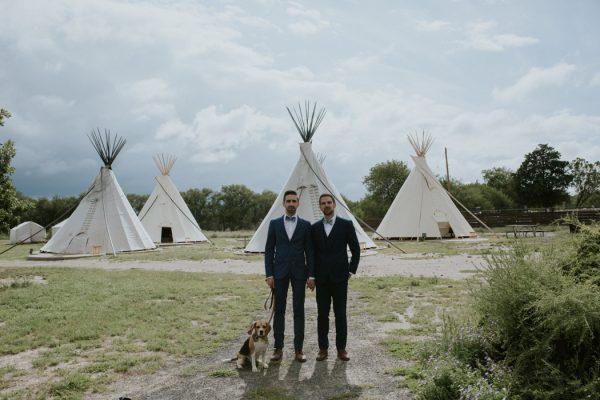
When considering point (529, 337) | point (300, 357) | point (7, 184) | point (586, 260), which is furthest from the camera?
point (7, 184)

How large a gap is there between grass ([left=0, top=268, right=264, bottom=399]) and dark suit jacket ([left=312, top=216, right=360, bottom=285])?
1.86 meters

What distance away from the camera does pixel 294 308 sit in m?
4.98

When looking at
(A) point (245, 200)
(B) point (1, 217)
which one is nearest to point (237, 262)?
(B) point (1, 217)

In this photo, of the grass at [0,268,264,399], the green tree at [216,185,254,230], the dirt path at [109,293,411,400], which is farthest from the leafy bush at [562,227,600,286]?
the green tree at [216,185,254,230]

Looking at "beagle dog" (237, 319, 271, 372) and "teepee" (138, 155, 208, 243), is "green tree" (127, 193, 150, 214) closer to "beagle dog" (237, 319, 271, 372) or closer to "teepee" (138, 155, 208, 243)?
"teepee" (138, 155, 208, 243)

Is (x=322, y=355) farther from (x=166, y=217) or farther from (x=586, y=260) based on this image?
(x=166, y=217)

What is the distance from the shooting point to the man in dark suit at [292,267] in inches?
194

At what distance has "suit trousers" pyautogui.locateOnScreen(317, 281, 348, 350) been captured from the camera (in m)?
4.92

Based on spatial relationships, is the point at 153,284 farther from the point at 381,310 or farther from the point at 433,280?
the point at 433,280

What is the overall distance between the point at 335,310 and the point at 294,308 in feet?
1.53

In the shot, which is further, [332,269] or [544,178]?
[544,178]

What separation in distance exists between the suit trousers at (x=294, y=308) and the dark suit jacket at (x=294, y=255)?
92 millimetres

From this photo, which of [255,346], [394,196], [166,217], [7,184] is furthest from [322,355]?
[394,196]

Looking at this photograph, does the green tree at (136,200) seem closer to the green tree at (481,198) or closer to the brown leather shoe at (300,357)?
the green tree at (481,198)
